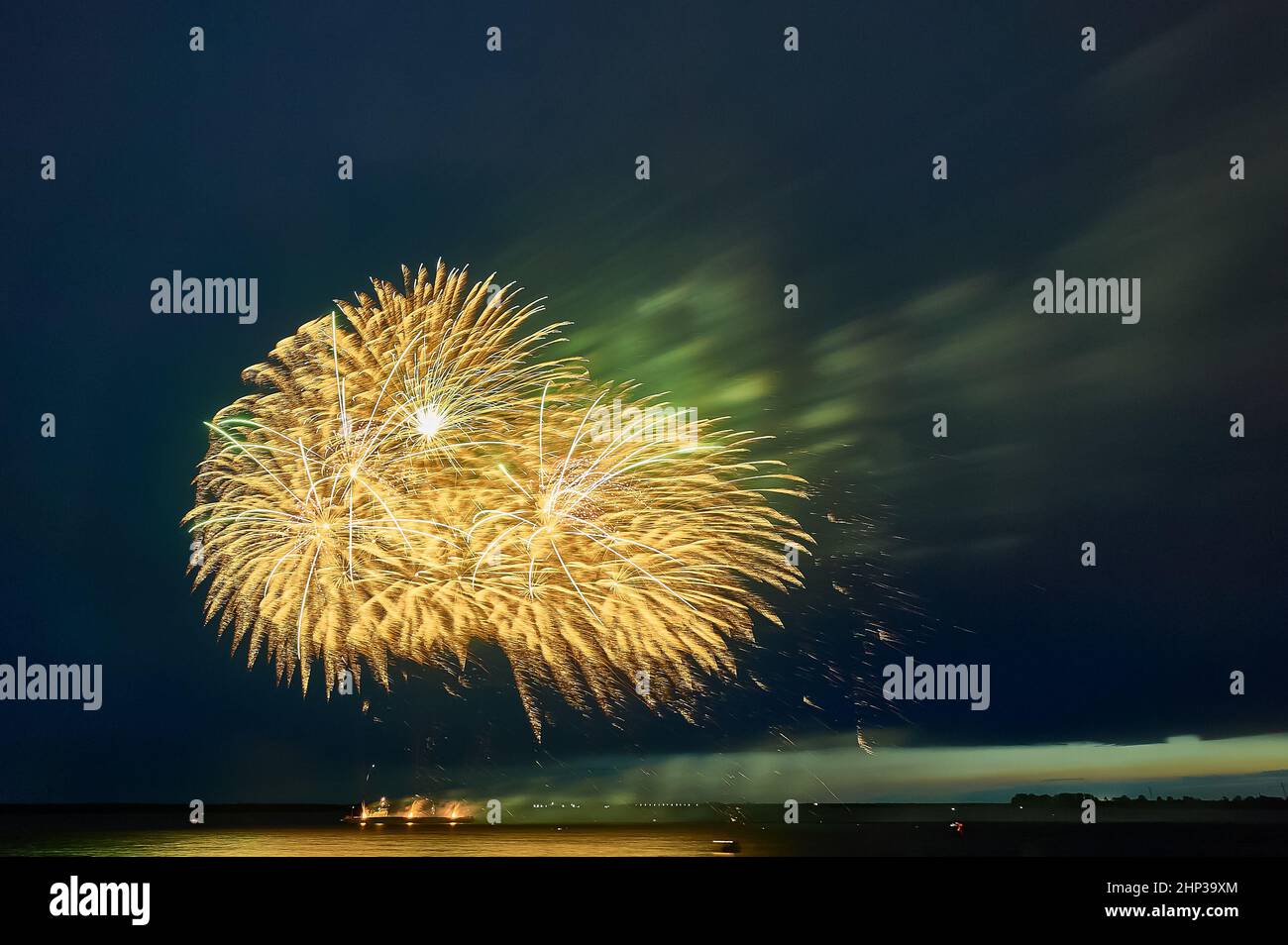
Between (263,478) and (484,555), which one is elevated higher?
(263,478)

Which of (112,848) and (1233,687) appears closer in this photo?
(1233,687)

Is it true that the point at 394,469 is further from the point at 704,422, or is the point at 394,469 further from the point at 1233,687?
the point at 1233,687
